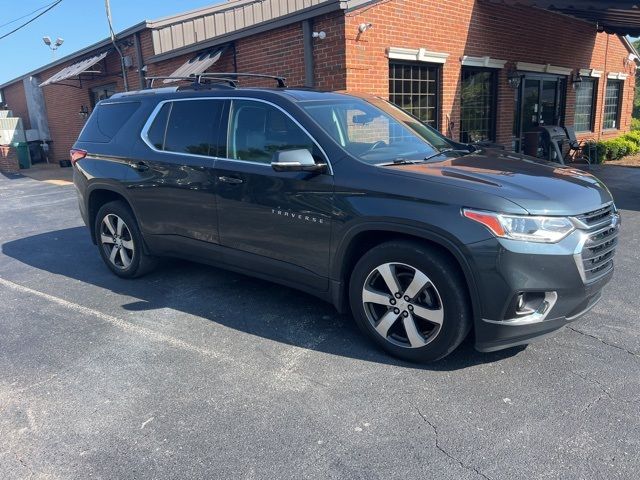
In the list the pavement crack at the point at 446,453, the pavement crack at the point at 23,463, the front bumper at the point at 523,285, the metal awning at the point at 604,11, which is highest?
the metal awning at the point at 604,11

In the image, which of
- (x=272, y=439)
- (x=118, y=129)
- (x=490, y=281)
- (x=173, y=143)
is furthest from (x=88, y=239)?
(x=490, y=281)

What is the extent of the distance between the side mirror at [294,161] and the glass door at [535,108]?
10.6m

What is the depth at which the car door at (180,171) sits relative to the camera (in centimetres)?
436

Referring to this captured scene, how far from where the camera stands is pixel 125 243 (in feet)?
17.3

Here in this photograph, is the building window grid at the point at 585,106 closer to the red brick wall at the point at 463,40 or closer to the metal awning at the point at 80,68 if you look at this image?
the red brick wall at the point at 463,40

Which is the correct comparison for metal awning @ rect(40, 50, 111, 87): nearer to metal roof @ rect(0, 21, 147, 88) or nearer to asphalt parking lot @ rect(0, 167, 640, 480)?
metal roof @ rect(0, 21, 147, 88)

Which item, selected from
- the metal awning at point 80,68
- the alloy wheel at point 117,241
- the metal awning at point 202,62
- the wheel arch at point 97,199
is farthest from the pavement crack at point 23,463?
the metal awning at point 80,68

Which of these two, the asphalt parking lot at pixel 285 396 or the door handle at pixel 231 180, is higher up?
the door handle at pixel 231 180

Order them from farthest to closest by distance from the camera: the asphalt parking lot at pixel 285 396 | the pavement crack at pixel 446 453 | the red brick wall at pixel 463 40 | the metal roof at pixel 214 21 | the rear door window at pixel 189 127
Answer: the metal roof at pixel 214 21 → the red brick wall at pixel 463 40 → the rear door window at pixel 189 127 → the asphalt parking lot at pixel 285 396 → the pavement crack at pixel 446 453

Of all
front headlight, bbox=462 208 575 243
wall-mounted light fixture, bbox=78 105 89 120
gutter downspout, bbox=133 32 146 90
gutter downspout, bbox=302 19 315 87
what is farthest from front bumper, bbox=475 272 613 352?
wall-mounted light fixture, bbox=78 105 89 120

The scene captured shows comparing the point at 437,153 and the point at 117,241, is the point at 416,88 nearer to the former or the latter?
the point at 437,153

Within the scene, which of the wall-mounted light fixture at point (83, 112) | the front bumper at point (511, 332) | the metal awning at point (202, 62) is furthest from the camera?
the wall-mounted light fixture at point (83, 112)

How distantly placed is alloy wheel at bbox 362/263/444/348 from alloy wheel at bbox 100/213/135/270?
284 centimetres

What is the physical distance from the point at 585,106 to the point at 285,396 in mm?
15777
